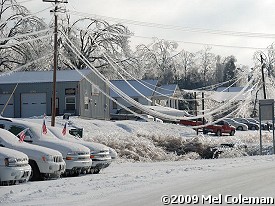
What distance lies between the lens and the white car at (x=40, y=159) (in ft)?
59.9

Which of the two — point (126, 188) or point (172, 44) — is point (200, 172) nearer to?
point (126, 188)

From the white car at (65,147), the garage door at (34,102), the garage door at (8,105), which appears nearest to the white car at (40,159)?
the white car at (65,147)

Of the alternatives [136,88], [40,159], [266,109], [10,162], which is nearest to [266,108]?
[266,109]

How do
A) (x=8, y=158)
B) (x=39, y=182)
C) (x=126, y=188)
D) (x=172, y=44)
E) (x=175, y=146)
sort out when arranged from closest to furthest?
(x=126, y=188)
(x=8, y=158)
(x=39, y=182)
(x=175, y=146)
(x=172, y=44)

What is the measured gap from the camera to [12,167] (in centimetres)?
1658

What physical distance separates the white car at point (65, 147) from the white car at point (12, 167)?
2.83 m

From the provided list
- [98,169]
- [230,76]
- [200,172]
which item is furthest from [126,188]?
[230,76]

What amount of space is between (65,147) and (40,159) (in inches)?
80.2

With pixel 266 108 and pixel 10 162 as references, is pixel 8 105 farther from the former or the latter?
pixel 10 162

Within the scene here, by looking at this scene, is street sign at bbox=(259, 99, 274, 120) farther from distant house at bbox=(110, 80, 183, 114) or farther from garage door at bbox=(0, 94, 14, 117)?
distant house at bbox=(110, 80, 183, 114)

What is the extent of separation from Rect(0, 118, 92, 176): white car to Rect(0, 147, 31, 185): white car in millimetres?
2830

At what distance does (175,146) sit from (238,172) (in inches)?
1025

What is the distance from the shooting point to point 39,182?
17797 mm

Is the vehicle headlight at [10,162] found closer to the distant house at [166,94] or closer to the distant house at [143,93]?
the distant house at [143,93]
